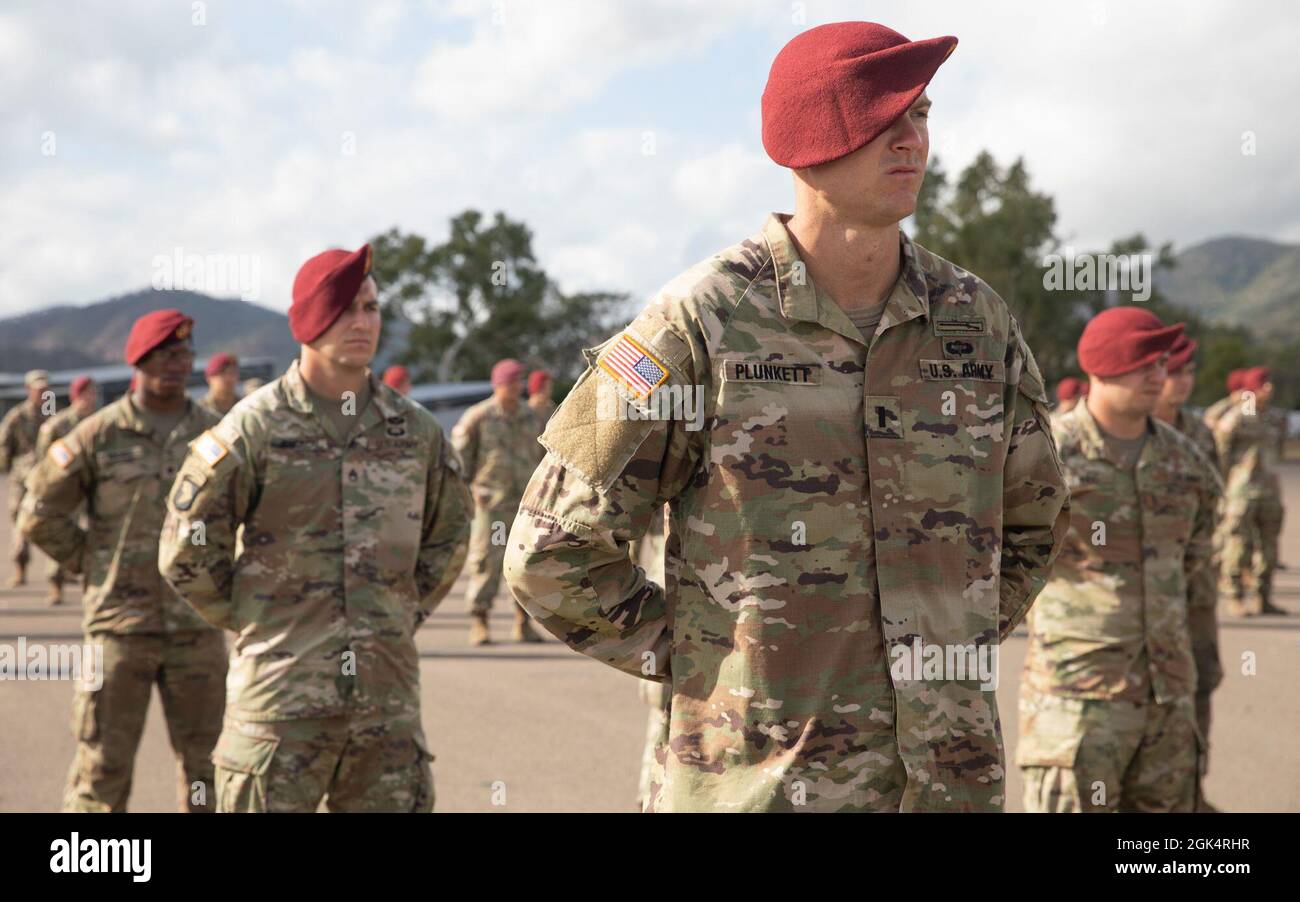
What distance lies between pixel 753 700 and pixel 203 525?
2.38m

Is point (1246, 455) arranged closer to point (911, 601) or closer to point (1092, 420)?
point (1092, 420)

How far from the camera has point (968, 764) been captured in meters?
2.50

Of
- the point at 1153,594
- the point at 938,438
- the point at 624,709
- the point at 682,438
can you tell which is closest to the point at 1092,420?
the point at 1153,594

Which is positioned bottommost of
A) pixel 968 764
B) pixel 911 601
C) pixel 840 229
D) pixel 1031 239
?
pixel 968 764

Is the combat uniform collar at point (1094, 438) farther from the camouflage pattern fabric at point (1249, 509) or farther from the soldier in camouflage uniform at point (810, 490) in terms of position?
the camouflage pattern fabric at point (1249, 509)

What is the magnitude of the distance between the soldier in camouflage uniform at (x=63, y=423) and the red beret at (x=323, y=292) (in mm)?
8738

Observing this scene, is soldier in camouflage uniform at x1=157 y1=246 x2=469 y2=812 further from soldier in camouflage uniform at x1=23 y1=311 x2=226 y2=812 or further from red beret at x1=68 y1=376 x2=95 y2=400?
red beret at x1=68 y1=376 x2=95 y2=400

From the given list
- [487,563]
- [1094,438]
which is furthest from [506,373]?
[1094,438]

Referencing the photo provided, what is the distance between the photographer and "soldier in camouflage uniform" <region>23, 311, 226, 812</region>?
5.48 meters

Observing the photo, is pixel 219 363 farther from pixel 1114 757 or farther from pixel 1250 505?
pixel 1250 505

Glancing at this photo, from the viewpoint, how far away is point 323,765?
4.04 m

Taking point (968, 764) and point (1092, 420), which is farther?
point (1092, 420)

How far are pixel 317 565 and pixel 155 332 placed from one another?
2139 mm

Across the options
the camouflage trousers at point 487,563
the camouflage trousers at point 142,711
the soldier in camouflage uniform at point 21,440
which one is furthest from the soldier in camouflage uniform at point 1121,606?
the soldier in camouflage uniform at point 21,440
